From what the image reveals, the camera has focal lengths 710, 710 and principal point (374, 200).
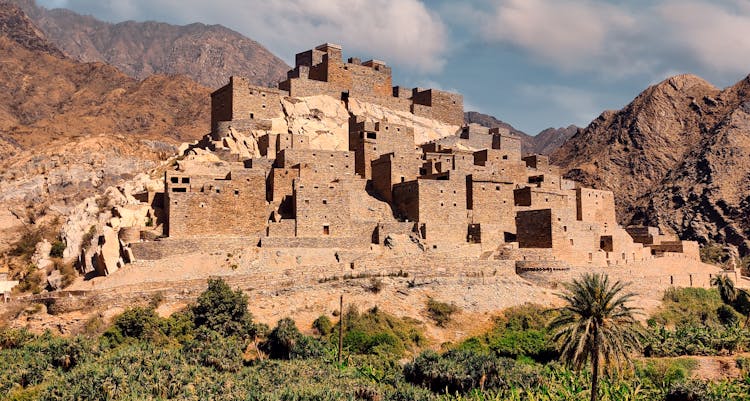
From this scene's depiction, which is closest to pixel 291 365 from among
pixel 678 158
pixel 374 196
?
pixel 374 196

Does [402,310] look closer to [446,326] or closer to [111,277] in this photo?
[446,326]

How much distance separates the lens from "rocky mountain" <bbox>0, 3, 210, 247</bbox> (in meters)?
45.0

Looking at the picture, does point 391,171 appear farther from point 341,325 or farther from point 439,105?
point 439,105

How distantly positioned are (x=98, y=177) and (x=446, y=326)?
26.7 m

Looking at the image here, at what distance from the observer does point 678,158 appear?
8594cm

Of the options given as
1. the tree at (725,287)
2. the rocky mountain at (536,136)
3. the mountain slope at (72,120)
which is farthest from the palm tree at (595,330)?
the rocky mountain at (536,136)

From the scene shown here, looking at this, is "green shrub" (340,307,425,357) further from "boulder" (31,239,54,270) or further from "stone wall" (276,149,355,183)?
"boulder" (31,239,54,270)

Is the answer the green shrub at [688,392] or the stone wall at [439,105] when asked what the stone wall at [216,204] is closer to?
the green shrub at [688,392]

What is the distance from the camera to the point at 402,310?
31.3m

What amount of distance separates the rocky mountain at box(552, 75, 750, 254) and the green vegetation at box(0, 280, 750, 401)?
4894cm

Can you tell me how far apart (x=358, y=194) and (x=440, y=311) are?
933 cm

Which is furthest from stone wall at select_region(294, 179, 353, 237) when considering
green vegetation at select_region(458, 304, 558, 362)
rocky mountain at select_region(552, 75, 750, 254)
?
rocky mountain at select_region(552, 75, 750, 254)

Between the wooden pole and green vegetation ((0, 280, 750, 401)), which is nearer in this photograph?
green vegetation ((0, 280, 750, 401))

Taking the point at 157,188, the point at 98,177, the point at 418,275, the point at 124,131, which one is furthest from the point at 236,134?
the point at 124,131
